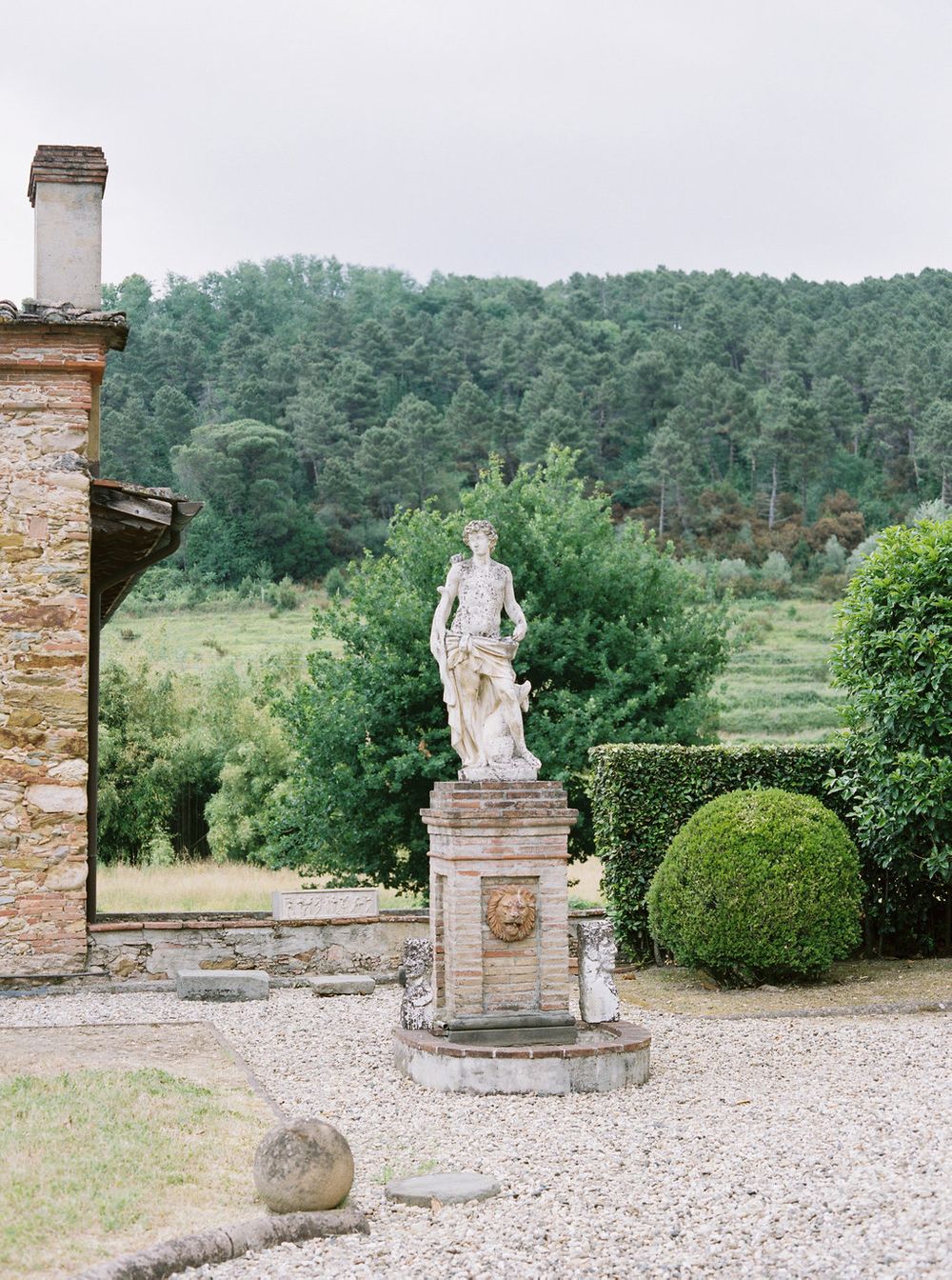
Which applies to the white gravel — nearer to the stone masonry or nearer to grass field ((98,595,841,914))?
the stone masonry

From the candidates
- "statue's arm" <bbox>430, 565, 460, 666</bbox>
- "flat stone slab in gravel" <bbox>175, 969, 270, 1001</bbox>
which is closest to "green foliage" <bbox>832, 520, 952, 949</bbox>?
"statue's arm" <bbox>430, 565, 460, 666</bbox>

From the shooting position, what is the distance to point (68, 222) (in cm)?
1312

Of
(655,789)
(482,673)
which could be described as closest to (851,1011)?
(655,789)

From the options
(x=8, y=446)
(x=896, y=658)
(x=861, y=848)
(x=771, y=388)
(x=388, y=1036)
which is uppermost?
(x=771, y=388)

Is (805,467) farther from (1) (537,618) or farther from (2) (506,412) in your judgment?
(1) (537,618)

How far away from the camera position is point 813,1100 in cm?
799

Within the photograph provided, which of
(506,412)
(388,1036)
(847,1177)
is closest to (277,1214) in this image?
(847,1177)

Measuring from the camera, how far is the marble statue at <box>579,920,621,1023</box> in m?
9.17

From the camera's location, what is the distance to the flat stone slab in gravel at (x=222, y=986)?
1176cm

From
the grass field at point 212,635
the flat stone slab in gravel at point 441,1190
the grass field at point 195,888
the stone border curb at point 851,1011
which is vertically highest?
the grass field at point 212,635

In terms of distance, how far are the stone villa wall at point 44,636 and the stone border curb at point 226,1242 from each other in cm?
696

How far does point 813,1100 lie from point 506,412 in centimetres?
5511

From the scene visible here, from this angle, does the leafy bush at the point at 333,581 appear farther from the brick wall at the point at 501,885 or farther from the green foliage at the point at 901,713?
the brick wall at the point at 501,885

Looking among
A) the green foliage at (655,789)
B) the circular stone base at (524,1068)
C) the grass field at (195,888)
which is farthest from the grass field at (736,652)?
the circular stone base at (524,1068)
